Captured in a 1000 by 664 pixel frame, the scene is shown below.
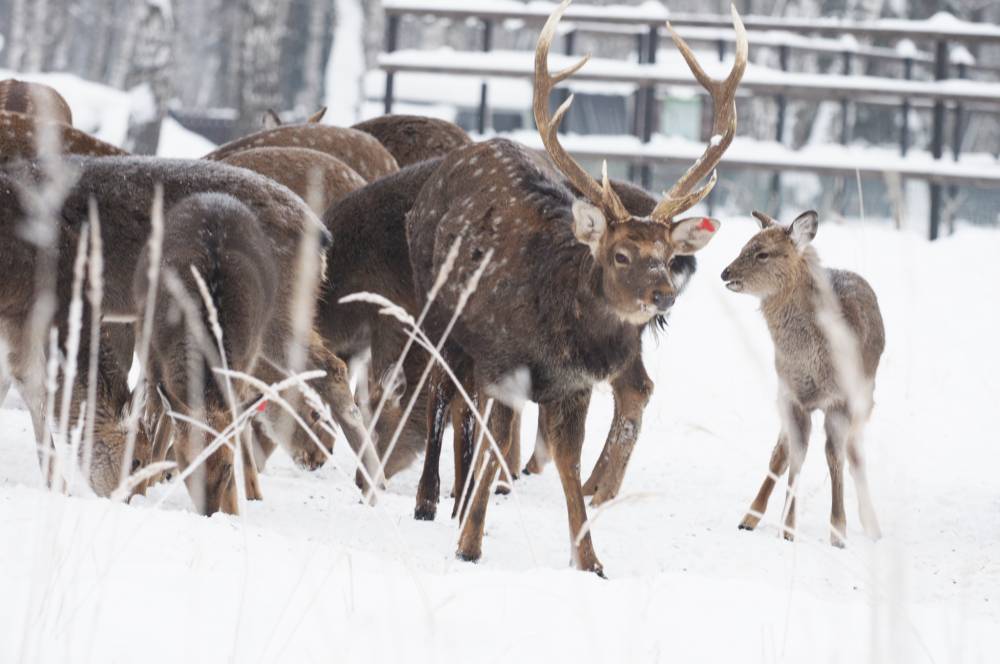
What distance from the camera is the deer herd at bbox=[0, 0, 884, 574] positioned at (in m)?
4.96

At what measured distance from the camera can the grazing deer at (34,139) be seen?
6652mm

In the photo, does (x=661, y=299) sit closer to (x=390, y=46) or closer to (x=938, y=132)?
(x=938, y=132)

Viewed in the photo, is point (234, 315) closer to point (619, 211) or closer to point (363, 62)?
point (619, 211)

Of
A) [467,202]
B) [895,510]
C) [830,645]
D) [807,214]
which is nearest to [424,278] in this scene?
[467,202]

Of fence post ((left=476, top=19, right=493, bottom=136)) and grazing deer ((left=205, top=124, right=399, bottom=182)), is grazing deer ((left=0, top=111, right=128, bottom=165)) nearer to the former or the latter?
grazing deer ((left=205, top=124, right=399, bottom=182))

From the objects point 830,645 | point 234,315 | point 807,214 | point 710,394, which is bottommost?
point 710,394

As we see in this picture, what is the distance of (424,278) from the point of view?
5980 mm

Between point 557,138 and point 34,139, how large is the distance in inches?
115

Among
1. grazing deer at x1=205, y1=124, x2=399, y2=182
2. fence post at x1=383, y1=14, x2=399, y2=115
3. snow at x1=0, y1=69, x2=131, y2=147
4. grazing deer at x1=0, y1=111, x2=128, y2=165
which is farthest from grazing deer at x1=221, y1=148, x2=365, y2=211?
snow at x1=0, y1=69, x2=131, y2=147

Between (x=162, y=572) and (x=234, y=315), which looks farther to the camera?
(x=234, y=315)

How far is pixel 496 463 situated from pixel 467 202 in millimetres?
1165

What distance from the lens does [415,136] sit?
891cm

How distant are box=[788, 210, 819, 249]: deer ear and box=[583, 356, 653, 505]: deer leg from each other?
3.29ft

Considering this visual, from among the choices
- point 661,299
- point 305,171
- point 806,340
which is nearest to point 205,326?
point 661,299
